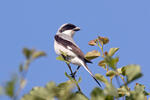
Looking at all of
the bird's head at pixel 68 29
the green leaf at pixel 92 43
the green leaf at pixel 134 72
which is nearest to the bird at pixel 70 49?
the bird's head at pixel 68 29

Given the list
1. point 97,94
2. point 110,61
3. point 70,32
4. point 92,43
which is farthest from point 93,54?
point 70,32

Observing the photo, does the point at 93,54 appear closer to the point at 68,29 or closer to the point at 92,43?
the point at 92,43

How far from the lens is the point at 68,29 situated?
700 centimetres

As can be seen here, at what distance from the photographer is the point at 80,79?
1.86 metres

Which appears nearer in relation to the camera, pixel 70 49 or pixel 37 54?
pixel 37 54

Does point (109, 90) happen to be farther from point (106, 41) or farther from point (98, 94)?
point (106, 41)

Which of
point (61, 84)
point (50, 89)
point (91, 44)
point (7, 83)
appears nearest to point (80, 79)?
point (61, 84)

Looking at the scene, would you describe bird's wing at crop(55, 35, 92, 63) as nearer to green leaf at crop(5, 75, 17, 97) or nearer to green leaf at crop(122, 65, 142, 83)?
green leaf at crop(122, 65, 142, 83)

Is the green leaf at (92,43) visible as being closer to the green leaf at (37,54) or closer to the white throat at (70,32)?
the green leaf at (37,54)

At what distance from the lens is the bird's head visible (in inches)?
273

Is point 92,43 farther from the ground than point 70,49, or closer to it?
closer to it

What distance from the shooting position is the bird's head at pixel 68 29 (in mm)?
6930

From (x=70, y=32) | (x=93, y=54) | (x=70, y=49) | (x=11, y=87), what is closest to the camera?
(x=11, y=87)

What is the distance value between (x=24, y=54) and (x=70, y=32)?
241 inches
